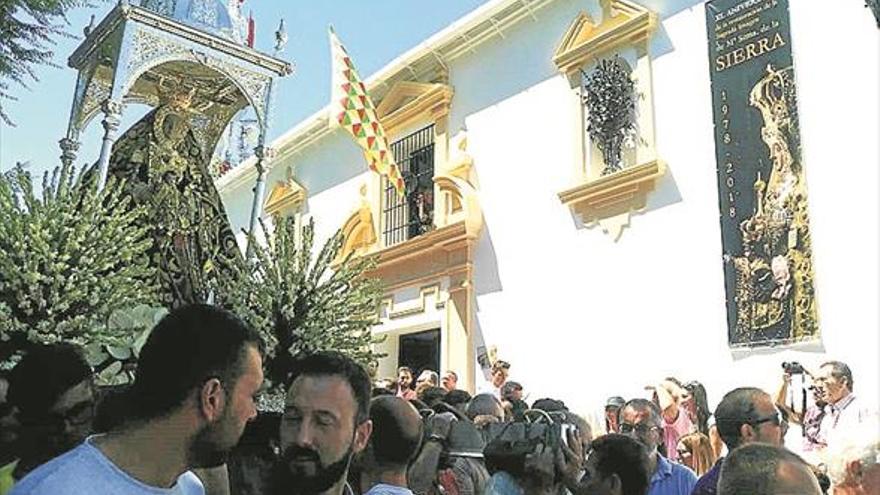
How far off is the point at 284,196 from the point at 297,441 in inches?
565

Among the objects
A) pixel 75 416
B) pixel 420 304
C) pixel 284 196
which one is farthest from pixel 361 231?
pixel 75 416

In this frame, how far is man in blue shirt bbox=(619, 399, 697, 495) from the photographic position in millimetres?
3498

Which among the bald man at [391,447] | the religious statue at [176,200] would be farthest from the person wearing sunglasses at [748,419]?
the religious statue at [176,200]

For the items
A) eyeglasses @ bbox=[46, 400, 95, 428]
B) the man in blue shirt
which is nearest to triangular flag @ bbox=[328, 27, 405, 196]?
the man in blue shirt

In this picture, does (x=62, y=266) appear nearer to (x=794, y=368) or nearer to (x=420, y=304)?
(x=794, y=368)

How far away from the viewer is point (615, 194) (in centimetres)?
945

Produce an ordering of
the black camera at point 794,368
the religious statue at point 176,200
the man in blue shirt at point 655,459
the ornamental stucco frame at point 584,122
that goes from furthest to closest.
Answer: the ornamental stucco frame at point 584,122 → the black camera at point 794,368 → the religious statue at point 176,200 → the man in blue shirt at point 655,459

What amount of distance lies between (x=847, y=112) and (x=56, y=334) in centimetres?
677

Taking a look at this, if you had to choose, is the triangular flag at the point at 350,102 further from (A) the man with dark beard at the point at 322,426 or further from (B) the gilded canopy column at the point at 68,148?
(A) the man with dark beard at the point at 322,426

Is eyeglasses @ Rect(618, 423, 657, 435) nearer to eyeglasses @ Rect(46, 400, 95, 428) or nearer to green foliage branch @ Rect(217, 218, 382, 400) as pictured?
green foliage branch @ Rect(217, 218, 382, 400)

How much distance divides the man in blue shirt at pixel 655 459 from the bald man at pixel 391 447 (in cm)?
96

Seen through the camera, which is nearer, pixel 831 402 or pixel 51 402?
pixel 51 402

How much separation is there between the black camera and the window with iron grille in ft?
19.7

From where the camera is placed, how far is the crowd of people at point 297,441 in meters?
1.71
